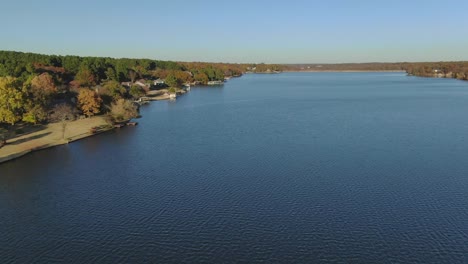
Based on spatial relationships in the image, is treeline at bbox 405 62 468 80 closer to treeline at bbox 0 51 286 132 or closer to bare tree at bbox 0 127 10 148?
treeline at bbox 0 51 286 132

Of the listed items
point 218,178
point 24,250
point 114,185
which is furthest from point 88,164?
point 24,250

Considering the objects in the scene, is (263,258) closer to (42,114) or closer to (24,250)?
(24,250)

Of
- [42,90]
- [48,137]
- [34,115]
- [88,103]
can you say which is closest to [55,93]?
[42,90]

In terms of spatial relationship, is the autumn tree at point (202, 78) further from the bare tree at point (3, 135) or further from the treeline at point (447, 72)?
the bare tree at point (3, 135)

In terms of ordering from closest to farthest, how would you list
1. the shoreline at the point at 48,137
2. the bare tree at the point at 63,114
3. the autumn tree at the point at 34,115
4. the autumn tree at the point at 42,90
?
the shoreline at the point at 48,137
the autumn tree at the point at 34,115
the autumn tree at the point at 42,90
the bare tree at the point at 63,114

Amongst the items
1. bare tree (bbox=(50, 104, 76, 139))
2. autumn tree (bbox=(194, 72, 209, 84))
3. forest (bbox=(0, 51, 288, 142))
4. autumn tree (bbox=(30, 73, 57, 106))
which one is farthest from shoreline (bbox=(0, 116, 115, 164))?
autumn tree (bbox=(194, 72, 209, 84))

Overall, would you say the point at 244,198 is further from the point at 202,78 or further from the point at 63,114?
the point at 202,78

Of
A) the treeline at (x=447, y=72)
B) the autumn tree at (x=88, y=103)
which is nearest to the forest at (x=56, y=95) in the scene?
the autumn tree at (x=88, y=103)
